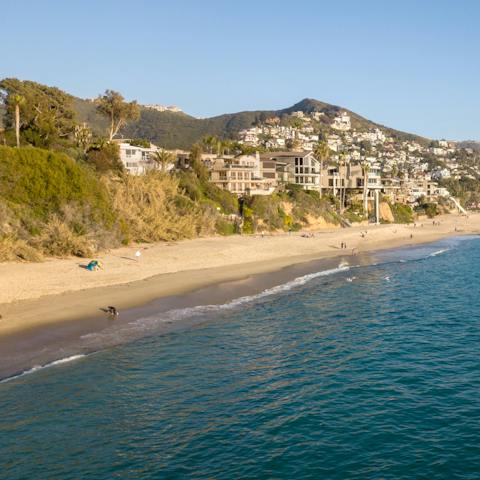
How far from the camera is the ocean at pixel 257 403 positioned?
13484 mm

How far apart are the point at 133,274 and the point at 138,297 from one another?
5894 mm

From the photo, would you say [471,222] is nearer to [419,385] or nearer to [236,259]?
[236,259]

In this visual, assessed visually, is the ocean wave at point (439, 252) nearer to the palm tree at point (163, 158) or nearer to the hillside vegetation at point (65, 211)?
the hillside vegetation at point (65, 211)

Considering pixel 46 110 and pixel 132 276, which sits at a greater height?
pixel 46 110

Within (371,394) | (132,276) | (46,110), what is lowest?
(371,394)

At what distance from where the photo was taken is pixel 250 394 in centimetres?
1816

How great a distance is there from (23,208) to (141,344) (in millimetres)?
22519

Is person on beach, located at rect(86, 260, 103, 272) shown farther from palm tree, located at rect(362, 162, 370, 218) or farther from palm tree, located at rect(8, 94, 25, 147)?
palm tree, located at rect(362, 162, 370, 218)

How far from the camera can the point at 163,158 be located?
69500mm

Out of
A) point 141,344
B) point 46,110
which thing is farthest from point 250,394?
point 46,110

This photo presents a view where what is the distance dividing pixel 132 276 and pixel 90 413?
20424 mm

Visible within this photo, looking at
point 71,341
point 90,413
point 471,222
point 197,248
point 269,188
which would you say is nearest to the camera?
point 90,413

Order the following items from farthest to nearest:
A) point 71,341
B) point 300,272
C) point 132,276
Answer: point 300,272 → point 132,276 → point 71,341

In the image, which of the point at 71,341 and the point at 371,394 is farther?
the point at 71,341
